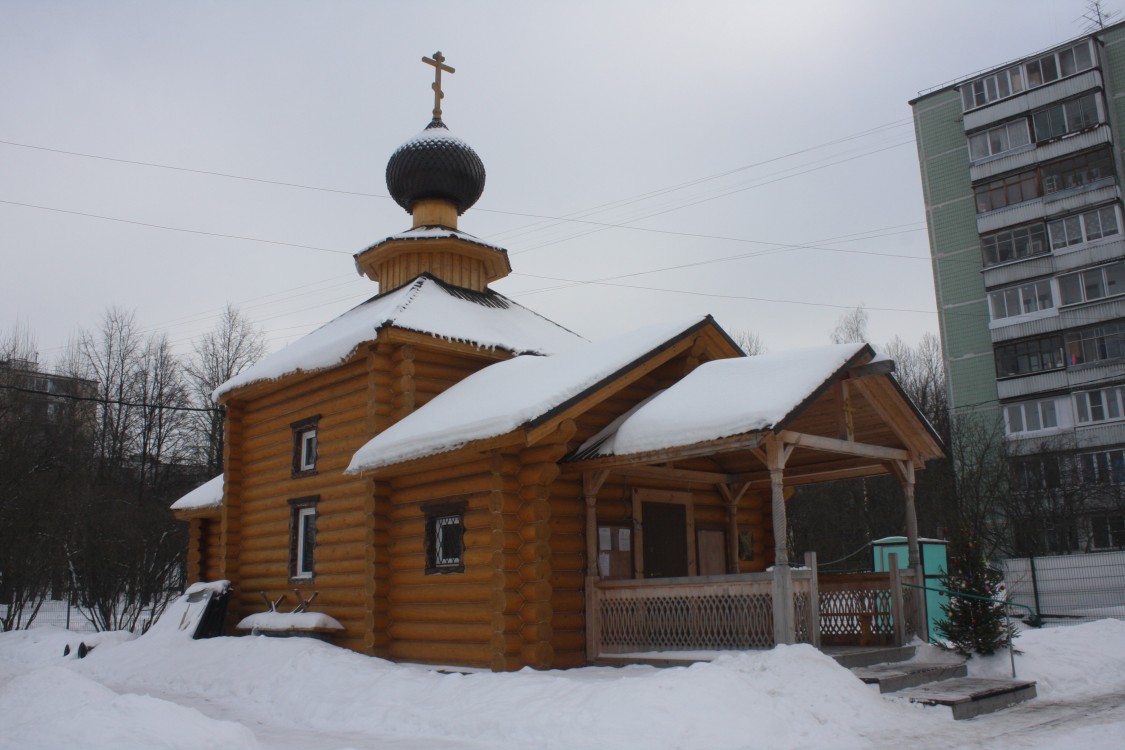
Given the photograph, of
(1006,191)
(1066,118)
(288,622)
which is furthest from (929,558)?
(1066,118)

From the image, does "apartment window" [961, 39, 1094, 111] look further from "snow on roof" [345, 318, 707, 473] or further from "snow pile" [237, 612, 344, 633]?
"snow pile" [237, 612, 344, 633]

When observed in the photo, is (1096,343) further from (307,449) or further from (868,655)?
(307,449)

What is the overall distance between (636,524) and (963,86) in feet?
110

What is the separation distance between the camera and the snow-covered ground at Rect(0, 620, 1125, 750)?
7.89 metres

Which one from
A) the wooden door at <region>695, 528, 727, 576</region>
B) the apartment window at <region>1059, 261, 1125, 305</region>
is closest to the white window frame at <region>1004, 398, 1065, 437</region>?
the apartment window at <region>1059, 261, 1125, 305</region>

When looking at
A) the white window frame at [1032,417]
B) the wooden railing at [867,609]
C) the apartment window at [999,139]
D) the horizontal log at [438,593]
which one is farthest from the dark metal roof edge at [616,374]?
the apartment window at [999,139]

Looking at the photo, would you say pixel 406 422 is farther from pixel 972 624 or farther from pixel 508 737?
pixel 972 624

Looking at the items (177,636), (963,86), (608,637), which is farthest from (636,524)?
(963,86)

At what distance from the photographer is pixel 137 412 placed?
40.7 meters

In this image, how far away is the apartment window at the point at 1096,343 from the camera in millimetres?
34562

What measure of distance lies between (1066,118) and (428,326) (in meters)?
31.8

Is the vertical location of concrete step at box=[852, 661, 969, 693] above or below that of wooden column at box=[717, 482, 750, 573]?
below

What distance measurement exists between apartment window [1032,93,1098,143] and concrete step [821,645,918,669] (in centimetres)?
3098

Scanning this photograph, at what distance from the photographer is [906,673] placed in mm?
10266
